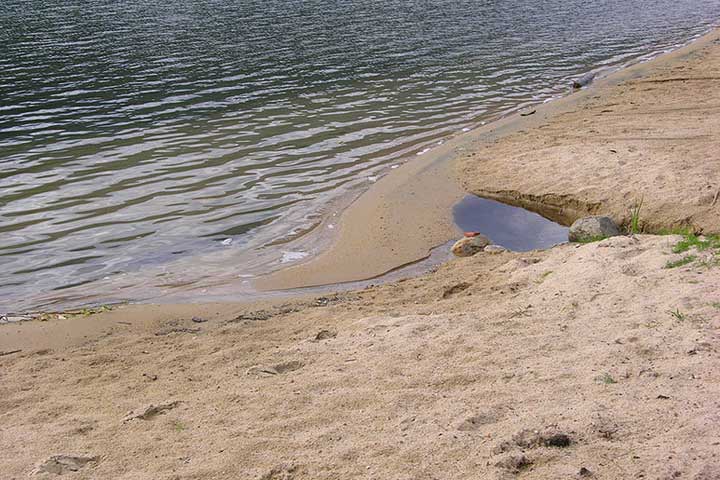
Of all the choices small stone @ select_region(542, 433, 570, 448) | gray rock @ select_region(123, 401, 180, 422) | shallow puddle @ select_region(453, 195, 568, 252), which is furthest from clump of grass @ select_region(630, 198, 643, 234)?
gray rock @ select_region(123, 401, 180, 422)

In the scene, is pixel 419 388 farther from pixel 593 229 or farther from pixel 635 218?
pixel 635 218

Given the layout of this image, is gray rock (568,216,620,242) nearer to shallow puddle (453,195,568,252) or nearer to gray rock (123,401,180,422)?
shallow puddle (453,195,568,252)

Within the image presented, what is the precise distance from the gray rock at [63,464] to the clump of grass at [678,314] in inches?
165

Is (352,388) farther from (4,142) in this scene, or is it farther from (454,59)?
(454,59)

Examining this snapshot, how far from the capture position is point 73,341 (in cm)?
749

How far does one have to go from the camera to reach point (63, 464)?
15.6 ft

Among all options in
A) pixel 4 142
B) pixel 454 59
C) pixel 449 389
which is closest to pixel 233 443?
pixel 449 389

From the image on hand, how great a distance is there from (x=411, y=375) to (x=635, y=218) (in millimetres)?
5177

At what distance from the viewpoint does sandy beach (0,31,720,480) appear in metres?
4.46

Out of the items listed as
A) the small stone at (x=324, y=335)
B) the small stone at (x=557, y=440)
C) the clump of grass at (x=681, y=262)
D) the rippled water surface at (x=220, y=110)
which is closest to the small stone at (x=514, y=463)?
the small stone at (x=557, y=440)

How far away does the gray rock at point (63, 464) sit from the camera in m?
4.71

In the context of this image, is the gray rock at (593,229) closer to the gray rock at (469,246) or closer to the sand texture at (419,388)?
the gray rock at (469,246)

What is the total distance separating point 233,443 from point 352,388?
0.97 m

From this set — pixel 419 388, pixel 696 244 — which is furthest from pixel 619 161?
pixel 419 388
